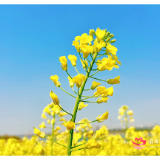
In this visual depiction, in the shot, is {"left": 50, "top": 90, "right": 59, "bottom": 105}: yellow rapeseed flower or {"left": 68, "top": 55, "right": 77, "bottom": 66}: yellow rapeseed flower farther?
{"left": 68, "top": 55, "right": 77, "bottom": 66}: yellow rapeseed flower

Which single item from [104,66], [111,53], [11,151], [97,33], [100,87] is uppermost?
[97,33]

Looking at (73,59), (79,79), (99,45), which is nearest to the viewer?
(79,79)

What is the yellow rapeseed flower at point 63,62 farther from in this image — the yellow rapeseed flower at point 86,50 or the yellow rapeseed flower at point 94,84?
the yellow rapeseed flower at point 94,84

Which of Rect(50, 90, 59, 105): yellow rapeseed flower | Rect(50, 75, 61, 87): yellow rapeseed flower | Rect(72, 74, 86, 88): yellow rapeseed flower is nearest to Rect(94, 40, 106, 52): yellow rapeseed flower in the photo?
Rect(72, 74, 86, 88): yellow rapeseed flower

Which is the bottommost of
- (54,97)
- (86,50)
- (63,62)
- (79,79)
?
(54,97)

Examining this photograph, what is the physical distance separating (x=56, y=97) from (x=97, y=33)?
84 centimetres

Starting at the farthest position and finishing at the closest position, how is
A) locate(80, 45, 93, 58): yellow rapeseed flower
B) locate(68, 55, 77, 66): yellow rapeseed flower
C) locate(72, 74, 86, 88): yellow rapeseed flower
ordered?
locate(68, 55, 77, 66): yellow rapeseed flower, locate(80, 45, 93, 58): yellow rapeseed flower, locate(72, 74, 86, 88): yellow rapeseed flower

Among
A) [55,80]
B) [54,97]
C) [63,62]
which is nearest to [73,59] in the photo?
[63,62]

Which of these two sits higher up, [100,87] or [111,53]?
[111,53]

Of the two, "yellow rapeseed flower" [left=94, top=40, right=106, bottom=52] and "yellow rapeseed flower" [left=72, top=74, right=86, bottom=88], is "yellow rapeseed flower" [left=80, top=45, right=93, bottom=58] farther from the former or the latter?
"yellow rapeseed flower" [left=72, top=74, right=86, bottom=88]

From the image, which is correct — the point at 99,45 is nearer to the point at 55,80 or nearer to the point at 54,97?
the point at 55,80
